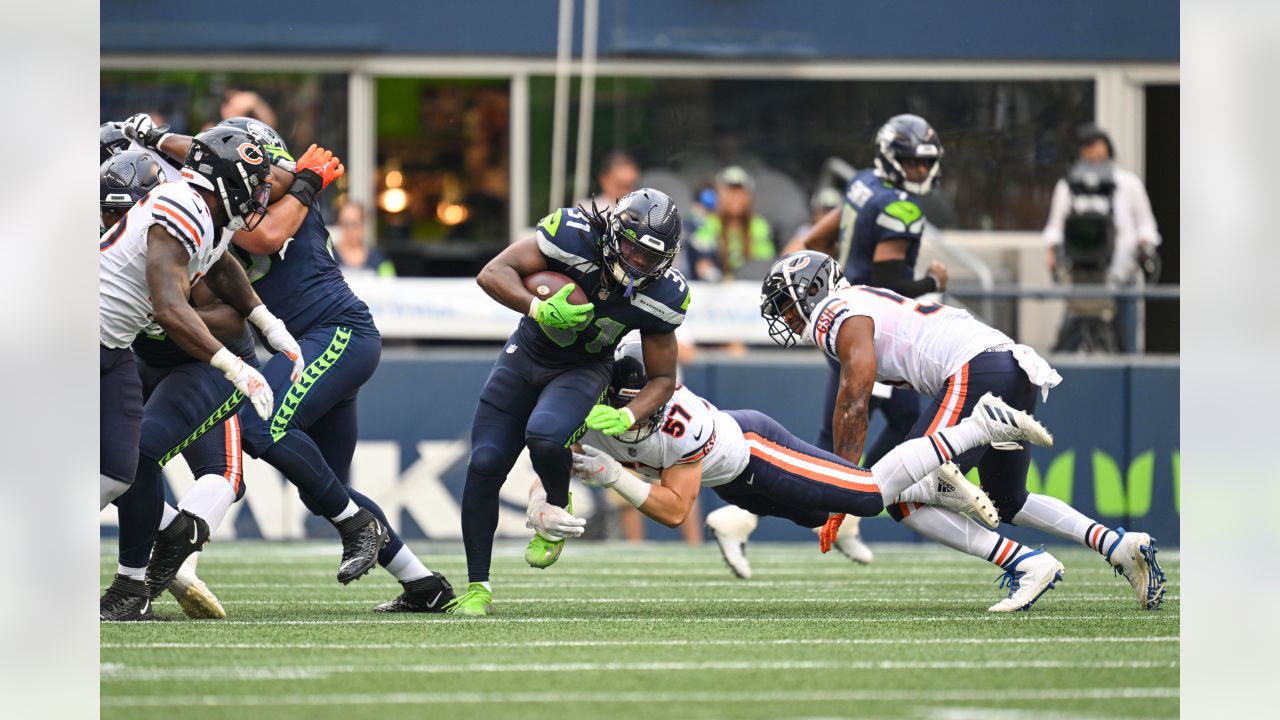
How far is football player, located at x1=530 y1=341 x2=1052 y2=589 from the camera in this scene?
607 cm

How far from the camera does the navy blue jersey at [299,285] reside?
6371 millimetres

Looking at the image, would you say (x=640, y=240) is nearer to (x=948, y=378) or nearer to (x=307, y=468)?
(x=948, y=378)

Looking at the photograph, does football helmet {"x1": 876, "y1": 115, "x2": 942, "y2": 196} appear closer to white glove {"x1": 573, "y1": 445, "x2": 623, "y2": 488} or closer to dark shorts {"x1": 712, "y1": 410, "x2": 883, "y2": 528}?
dark shorts {"x1": 712, "y1": 410, "x2": 883, "y2": 528}

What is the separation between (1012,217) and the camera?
44.0 feet

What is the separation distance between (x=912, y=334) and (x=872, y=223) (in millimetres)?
1537

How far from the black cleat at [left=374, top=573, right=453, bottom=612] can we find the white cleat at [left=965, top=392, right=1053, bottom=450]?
185 centimetres

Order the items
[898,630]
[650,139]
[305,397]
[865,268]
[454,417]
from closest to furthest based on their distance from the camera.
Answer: [898,630]
[305,397]
[865,268]
[454,417]
[650,139]

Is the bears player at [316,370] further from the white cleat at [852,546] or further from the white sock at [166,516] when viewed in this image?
the white cleat at [852,546]

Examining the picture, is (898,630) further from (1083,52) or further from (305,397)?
(1083,52)

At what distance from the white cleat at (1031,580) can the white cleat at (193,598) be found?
99.6 inches
